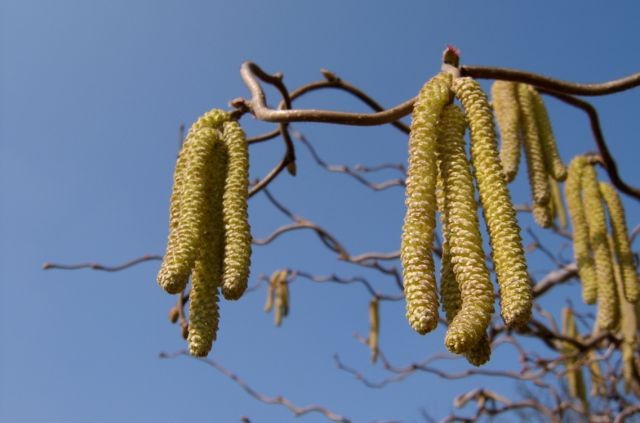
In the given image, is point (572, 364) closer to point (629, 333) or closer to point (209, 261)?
point (629, 333)

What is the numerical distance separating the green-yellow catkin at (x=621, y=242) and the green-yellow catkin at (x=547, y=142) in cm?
40

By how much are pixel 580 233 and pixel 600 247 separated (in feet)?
0.44

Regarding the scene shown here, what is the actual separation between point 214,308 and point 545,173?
→ 1234mm

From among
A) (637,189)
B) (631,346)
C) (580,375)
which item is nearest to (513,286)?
(637,189)

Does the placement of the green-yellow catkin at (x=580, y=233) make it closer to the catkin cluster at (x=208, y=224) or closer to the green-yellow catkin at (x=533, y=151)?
the green-yellow catkin at (x=533, y=151)

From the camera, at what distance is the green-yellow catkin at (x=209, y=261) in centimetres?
105

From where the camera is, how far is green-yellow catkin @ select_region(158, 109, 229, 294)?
1.04 m

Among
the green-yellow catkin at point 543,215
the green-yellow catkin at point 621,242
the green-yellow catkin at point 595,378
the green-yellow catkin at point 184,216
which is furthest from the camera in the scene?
the green-yellow catkin at point 595,378

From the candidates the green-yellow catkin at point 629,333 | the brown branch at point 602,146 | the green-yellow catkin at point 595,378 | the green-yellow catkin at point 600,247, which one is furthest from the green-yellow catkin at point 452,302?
the green-yellow catkin at point 595,378

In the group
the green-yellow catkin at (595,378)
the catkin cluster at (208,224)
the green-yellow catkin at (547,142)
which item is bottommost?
the green-yellow catkin at (595,378)

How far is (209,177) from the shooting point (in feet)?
4.12

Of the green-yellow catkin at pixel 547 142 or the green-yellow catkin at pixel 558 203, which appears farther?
the green-yellow catkin at pixel 558 203

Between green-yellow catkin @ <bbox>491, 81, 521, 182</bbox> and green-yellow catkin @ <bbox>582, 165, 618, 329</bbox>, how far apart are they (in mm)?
473

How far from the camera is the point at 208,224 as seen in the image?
119 centimetres
